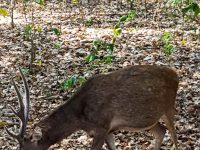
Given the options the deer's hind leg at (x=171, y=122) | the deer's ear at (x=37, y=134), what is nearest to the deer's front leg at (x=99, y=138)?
the deer's ear at (x=37, y=134)

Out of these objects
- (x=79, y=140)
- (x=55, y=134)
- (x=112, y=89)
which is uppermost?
(x=112, y=89)

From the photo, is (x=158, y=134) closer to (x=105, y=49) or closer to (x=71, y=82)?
(x=71, y=82)

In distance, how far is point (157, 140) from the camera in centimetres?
610

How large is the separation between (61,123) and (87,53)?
5.07m

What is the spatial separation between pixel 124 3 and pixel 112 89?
1032 cm

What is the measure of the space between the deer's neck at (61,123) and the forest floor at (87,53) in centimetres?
109

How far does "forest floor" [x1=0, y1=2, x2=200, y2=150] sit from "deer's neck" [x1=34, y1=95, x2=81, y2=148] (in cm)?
109

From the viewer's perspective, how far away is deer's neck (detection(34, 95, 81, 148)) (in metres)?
5.32

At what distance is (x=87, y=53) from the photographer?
1037cm

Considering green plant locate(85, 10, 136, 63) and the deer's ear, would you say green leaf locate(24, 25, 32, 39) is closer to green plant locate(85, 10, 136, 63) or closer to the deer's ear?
green plant locate(85, 10, 136, 63)

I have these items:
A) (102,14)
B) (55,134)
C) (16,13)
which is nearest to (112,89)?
(55,134)

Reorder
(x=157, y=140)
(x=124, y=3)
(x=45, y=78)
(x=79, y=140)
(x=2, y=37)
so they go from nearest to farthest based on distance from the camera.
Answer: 1. (x=157, y=140)
2. (x=79, y=140)
3. (x=45, y=78)
4. (x=2, y=37)
5. (x=124, y=3)

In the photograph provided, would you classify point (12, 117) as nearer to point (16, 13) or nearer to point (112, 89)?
point (112, 89)

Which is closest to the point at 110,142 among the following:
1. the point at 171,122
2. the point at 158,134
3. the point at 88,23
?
the point at 158,134
